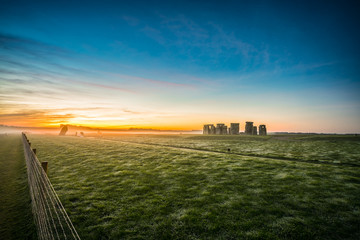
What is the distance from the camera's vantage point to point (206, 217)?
7.15m

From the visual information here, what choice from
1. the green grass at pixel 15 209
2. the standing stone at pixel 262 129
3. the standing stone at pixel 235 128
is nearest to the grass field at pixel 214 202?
the green grass at pixel 15 209

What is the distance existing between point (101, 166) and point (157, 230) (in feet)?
38.3

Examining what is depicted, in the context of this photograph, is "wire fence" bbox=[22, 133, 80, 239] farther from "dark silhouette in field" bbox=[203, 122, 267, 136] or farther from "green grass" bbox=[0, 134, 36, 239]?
"dark silhouette in field" bbox=[203, 122, 267, 136]

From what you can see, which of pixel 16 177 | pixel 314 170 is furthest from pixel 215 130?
pixel 16 177

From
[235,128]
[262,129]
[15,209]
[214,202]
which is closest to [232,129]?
[235,128]

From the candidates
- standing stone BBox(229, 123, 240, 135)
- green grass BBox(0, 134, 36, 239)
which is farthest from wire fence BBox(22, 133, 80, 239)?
standing stone BBox(229, 123, 240, 135)

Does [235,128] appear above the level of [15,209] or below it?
above

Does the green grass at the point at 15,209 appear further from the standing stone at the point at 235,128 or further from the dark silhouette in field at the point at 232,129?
the standing stone at the point at 235,128

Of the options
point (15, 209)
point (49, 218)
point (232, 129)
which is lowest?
point (15, 209)

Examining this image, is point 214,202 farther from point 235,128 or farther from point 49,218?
point 235,128

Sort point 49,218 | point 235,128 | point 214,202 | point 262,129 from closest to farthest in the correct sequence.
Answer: point 49,218 → point 214,202 → point 262,129 → point 235,128

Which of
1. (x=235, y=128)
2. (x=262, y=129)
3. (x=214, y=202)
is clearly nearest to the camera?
(x=214, y=202)

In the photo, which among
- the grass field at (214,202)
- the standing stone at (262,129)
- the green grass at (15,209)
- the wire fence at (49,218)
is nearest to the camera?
the wire fence at (49,218)

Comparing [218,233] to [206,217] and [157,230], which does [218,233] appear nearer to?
[206,217]
